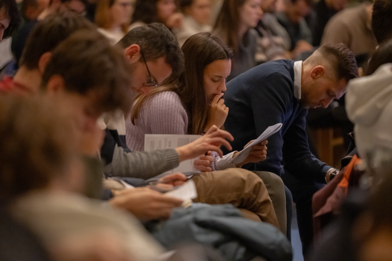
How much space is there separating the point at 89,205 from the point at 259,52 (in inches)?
142

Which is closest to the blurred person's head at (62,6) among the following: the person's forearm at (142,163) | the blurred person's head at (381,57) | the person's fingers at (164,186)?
the person's forearm at (142,163)

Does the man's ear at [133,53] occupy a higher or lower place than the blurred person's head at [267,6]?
higher

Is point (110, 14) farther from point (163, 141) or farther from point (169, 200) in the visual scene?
point (169, 200)

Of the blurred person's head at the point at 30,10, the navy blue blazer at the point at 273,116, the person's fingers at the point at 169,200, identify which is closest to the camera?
the person's fingers at the point at 169,200

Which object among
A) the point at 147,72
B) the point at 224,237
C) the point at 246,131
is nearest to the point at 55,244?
the point at 224,237

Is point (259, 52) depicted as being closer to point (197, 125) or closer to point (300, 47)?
point (300, 47)

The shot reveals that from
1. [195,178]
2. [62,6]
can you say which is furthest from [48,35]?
[62,6]

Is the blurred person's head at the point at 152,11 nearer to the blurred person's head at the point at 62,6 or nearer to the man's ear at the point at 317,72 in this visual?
the blurred person's head at the point at 62,6

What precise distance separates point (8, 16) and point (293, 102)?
1.44 metres

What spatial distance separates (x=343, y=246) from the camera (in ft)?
3.82

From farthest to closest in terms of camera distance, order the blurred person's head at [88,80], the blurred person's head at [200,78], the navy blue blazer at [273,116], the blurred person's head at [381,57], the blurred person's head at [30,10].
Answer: the blurred person's head at [30,10]
the navy blue blazer at [273,116]
the blurred person's head at [200,78]
the blurred person's head at [381,57]
the blurred person's head at [88,80]

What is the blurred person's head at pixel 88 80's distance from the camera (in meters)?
1.33

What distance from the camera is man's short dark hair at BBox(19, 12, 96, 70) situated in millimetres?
1604

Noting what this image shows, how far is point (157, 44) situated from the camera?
2.25m
